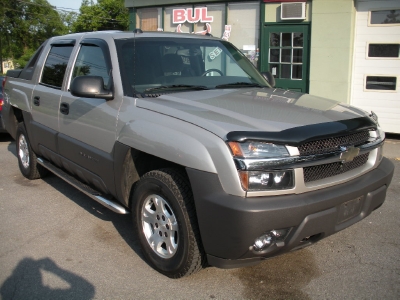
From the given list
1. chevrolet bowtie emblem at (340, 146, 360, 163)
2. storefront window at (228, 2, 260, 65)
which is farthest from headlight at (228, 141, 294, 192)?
storefront window at (228, 2, 260, 65)

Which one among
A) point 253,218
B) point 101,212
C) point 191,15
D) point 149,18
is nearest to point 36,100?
point 101,212

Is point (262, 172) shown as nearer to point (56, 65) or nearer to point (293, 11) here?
point (56, 65)

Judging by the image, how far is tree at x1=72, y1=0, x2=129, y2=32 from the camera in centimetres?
5697

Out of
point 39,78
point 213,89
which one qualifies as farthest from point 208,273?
point 39,78

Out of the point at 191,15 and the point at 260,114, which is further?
the point at 191,15

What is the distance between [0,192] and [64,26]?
6664cm

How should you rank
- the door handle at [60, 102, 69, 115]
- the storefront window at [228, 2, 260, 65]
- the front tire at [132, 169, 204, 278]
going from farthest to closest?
1. the storefront window at [228, 2, 260, 65]
2. the door handle at [60, 102, 69, 115]
3. the front tire at [132, 169, 204, 278]

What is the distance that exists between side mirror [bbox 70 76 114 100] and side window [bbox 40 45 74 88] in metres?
1.24

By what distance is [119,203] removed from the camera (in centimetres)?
426

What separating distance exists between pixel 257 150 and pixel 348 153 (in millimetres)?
761

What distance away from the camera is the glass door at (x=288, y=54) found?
10305mm

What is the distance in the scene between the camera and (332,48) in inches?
385

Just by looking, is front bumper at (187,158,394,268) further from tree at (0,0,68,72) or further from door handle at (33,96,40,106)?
tree at (0,0,68,72)

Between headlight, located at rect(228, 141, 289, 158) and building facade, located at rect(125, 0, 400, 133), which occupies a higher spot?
building facade, located at rect(125, 0, 400, 133)
